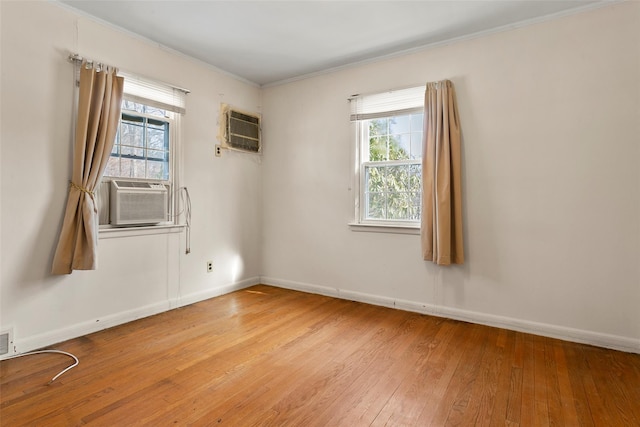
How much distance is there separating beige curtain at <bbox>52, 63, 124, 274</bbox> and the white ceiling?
0.62 meters

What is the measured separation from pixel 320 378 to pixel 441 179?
2.00m

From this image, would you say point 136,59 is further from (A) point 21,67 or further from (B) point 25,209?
(B) point 25,209

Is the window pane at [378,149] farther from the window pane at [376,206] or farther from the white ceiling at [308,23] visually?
the white ceiling at [308,23]

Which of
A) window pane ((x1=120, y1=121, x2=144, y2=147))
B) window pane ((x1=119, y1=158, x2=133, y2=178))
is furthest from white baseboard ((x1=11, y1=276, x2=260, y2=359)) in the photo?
window pane ((x1=120, y1=121, x2=144, y2=147))

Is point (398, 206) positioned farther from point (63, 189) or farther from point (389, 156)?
point (63, 189)

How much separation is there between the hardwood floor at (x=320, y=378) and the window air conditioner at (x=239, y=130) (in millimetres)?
2070

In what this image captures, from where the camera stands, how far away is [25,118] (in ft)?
8.14

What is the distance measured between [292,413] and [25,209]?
2.36 meters

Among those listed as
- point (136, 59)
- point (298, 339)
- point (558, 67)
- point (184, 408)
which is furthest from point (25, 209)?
point (558, 67)

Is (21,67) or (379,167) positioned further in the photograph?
(379,167)

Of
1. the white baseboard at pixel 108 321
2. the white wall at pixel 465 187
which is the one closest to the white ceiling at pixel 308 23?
the white wall at pixel 465 187

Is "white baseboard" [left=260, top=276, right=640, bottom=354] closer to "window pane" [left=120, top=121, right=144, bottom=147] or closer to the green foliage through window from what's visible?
the green foliage through window

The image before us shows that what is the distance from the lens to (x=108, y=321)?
2971 mm

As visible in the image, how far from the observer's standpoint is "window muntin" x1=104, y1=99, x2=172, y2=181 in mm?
3059
